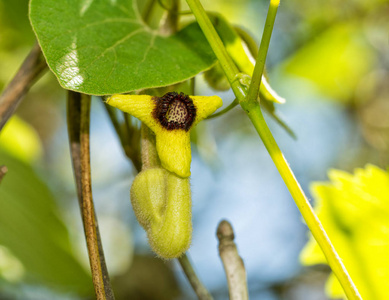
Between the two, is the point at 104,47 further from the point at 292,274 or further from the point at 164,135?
the point at 292,274


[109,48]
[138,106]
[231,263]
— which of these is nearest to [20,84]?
[109,48]

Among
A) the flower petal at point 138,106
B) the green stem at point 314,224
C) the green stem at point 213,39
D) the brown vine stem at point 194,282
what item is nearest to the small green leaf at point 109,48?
the flower petal at point 138,106

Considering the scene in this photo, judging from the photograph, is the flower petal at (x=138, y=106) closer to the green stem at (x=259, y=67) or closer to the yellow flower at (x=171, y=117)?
the yellow flower at (x=171, y=117)

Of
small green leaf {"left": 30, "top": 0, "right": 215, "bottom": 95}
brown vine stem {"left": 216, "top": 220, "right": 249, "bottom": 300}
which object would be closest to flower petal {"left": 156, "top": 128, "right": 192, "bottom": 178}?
small green leaf {"left": 30, "top": 0, "right": 215, "bottom": 95}

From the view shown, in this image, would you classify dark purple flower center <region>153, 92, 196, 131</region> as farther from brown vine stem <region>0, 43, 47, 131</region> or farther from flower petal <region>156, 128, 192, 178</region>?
brown vine stem <region>0, 43, 47, 131</region>

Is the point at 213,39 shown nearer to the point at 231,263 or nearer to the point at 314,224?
the point at 314,224
